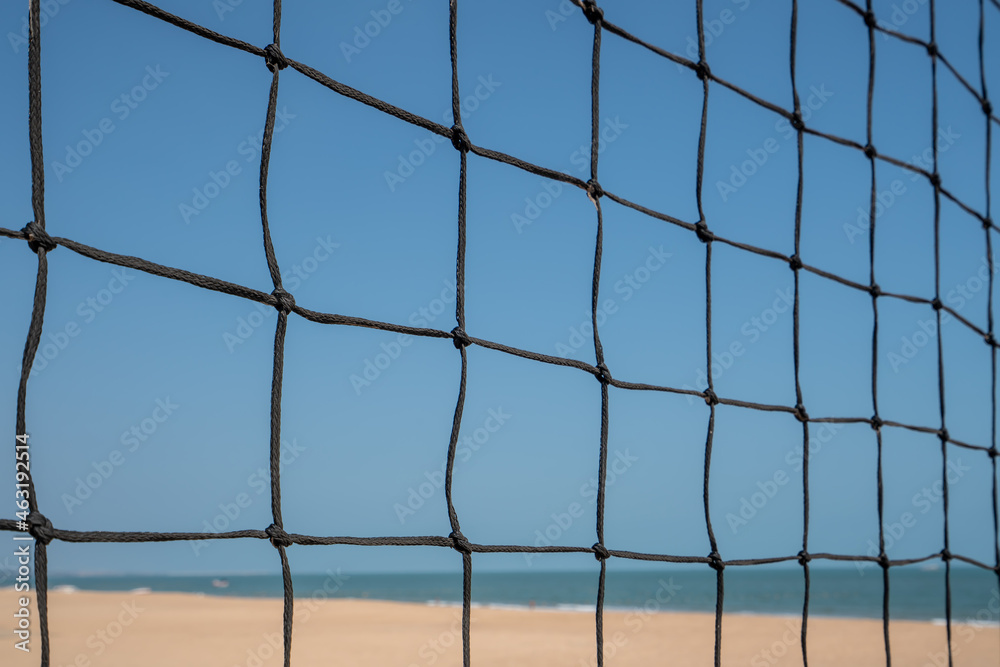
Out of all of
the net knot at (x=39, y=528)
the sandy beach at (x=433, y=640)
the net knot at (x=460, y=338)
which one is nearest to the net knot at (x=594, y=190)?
the net knot at (x=460, y=338)

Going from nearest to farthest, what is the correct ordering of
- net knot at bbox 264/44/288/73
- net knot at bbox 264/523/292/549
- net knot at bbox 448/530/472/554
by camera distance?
net knot at bbox 264/523/292/549 → net knot at bbox 264/44/288/73 → net knot at bbox 448/530/472/554

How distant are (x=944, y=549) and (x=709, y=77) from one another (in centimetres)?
125

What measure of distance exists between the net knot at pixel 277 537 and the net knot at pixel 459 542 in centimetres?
29

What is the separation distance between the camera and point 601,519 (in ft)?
5.22

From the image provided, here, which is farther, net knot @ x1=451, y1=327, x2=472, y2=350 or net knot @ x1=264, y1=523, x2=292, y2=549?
net knot @ x1=451, y1=327, x2=472, y2=350

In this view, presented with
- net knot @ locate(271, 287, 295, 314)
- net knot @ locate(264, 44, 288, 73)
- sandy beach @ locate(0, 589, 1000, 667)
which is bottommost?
sandy beach @ locate(0, 589, 1000, 667)

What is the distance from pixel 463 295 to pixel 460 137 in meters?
0.27

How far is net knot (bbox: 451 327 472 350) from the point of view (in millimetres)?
1453

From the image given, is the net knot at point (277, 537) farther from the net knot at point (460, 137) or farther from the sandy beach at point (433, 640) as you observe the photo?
the sandy beach at point (433, 640)

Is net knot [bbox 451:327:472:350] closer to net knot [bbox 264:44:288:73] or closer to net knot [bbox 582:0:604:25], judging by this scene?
net knot [bbox 264:44:288:73]

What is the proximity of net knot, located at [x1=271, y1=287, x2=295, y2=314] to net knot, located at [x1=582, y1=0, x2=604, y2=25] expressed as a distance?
0.84 metres

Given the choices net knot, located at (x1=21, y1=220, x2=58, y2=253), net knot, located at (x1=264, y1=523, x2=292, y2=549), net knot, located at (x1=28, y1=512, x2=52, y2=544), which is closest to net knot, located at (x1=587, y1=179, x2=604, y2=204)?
net knot, located at (x1=264, y1=523, x2=292, y2=549)

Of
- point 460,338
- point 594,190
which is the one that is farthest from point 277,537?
point 594,190

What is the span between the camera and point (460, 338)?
4.77 feet
